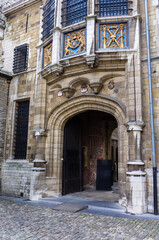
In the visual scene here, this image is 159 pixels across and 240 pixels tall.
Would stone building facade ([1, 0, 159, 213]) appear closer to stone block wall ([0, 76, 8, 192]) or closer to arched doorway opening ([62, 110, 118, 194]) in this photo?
arched doorway opening ([62, 110, 118, 194])

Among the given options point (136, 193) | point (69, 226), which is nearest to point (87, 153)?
point (136, 193)

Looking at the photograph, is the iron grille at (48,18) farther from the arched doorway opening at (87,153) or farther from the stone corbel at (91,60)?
the arched doorway opening at (87,153)

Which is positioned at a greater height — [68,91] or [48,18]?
[48,18]

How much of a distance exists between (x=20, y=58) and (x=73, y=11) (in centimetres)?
378

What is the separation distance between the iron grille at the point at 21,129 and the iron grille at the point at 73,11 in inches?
157

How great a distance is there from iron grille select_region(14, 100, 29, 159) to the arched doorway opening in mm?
2070

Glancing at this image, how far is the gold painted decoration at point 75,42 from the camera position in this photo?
7783 mm

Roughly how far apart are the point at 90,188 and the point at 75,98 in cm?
548

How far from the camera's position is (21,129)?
10.2 m

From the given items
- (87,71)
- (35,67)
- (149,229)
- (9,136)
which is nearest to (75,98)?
(87,71)

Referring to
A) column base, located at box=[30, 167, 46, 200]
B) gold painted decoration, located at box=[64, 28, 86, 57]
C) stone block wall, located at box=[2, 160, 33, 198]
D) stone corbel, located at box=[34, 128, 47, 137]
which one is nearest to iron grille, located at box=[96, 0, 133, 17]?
gold painted decoration, located at box=[64, 28, 86, 57]

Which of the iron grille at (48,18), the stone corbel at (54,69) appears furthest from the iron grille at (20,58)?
the stone corbel at (54,69)

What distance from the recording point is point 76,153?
983 centimetres

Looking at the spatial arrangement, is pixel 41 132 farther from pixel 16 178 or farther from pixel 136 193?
pixel 136 193
